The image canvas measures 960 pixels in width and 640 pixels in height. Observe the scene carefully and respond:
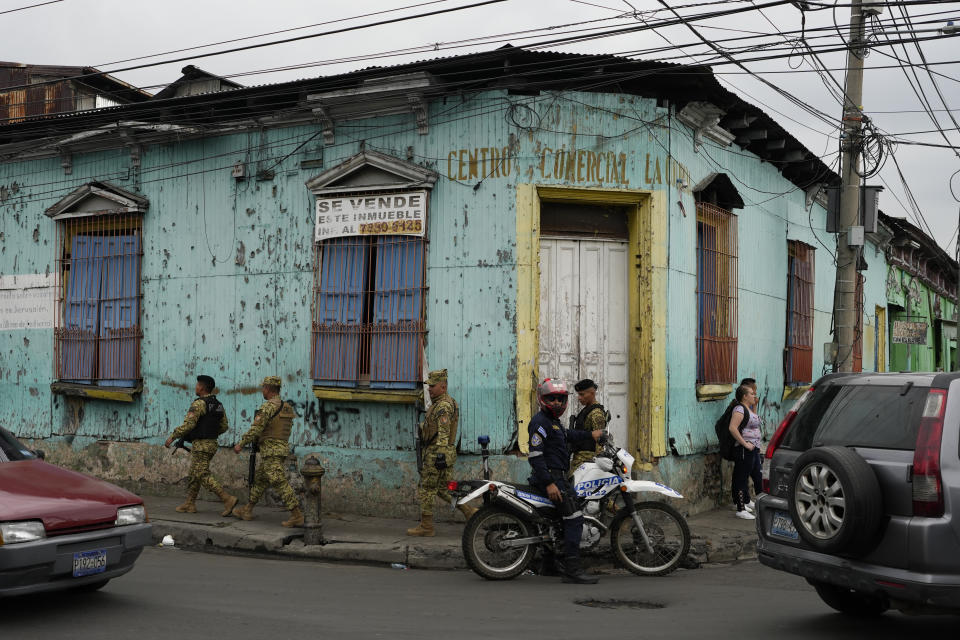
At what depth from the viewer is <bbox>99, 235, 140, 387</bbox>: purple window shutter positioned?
503 inches

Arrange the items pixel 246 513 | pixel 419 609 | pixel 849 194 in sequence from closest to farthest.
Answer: pixel 419 609 < pixel 246 513 < pixel 849 194

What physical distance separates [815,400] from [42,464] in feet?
18.1

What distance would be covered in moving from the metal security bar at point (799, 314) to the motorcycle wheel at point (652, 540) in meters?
7.52

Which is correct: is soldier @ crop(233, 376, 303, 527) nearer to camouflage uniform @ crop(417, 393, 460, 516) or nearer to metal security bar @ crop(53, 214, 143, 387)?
camouflage uniform @ crop(417, 393, 460, 516)

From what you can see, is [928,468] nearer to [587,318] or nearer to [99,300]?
[587,318]

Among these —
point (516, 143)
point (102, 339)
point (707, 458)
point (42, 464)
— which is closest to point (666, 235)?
point (516, 143)

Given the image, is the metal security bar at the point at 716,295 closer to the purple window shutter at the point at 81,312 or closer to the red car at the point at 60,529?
the red car at the point at 60,529

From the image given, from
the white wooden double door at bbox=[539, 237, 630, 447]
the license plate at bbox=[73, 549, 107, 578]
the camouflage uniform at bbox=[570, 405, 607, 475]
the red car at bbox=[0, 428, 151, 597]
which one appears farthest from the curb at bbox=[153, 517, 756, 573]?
the license plate at bbox=[73, 549, 107, 578]

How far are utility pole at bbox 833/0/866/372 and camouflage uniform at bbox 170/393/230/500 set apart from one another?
7.63 metres

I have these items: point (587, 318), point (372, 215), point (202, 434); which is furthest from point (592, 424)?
point (202, 434)

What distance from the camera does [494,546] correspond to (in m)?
8.09

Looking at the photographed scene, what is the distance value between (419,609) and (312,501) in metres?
2.75

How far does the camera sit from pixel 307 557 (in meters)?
9.28

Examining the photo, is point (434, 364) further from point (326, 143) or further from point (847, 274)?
point (847, 274)
